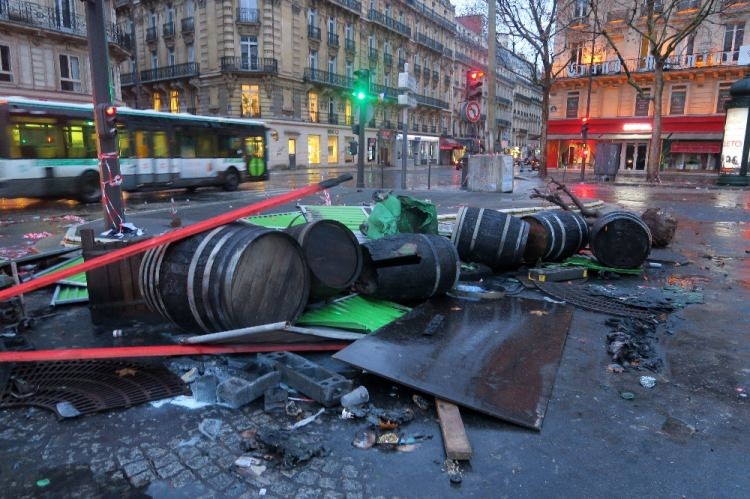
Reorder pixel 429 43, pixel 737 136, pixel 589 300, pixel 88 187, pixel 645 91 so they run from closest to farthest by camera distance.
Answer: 1. pixel 589 300
2. pixel 88 187
3. pixel 737 136
4. pixel 645 91
5. pixel 429 43

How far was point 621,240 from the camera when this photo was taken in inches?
279

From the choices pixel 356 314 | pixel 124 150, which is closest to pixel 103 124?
pixel 356 314

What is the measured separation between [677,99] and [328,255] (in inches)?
1672

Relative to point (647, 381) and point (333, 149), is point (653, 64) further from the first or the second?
point (647, 381)

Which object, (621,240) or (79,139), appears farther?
(79,139)

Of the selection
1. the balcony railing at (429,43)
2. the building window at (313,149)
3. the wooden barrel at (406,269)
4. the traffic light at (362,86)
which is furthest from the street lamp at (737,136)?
the balcony railing at (429,43)

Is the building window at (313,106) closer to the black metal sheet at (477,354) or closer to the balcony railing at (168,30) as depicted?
the balcony railing at (168,30)

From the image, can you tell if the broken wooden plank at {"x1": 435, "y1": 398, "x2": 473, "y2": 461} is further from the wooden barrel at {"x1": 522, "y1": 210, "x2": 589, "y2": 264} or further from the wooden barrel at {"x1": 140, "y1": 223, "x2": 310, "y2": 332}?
the wooden barrel at {"x1": 522, "y1": 210, "x2": 589, "y2": 264}

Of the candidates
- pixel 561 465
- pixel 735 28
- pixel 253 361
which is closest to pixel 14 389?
pixel 253 361

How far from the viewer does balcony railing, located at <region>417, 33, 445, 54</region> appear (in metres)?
63.6

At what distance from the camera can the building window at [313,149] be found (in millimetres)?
46081

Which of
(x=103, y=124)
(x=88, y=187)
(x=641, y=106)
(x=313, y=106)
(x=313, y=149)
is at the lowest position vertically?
(x=88, y=187)

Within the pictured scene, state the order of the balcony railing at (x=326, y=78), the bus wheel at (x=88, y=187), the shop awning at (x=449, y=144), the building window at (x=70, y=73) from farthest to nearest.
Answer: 1. the shop awning at (x=449, y=144)
2. the balcony railing at (x=326, y=78)
3. the building window at (x=70, y=73)
4. the bus wheel at (x=88, y=187)

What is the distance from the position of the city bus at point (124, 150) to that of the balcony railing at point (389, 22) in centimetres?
3643
